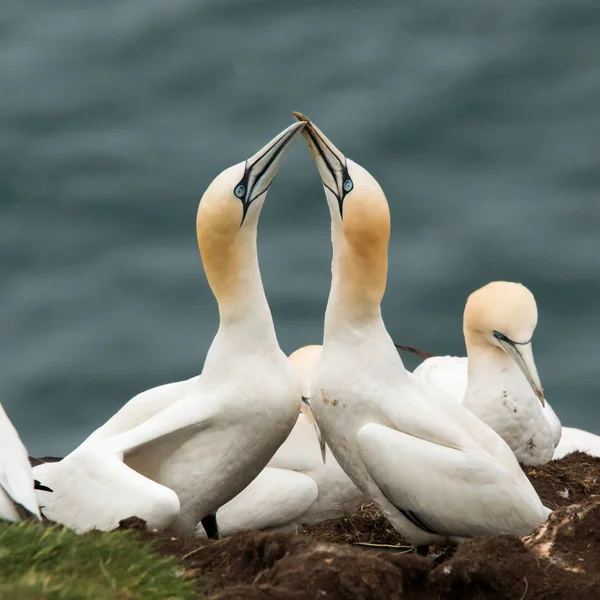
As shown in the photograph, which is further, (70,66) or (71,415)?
(70,66)

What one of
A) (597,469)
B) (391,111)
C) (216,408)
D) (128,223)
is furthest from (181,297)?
(216,408)

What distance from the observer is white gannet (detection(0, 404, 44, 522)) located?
7.35 m

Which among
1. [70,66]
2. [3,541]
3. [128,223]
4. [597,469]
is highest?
[70,66]

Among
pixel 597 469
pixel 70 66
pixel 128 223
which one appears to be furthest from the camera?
pixel 70 66

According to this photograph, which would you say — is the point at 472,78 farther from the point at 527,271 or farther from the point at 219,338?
the point at 219,338

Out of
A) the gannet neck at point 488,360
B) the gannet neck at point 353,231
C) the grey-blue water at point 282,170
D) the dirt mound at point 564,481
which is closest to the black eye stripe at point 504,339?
the gannet neck at point 488,360

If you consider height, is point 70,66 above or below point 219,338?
above

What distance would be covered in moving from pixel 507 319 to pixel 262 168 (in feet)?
7.44

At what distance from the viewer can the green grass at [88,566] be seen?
5949 mm

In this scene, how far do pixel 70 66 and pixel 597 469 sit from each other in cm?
1114

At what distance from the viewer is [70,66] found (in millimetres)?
19719

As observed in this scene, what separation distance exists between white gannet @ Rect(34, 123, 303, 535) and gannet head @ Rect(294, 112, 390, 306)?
31 cm

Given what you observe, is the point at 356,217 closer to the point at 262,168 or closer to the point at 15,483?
Result: the point at 262,168

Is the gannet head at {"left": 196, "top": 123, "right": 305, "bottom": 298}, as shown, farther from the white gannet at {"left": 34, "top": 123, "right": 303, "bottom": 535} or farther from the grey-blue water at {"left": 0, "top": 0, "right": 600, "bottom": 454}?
the grey-blue water at {"left": 0, "top": 0, "right": 600, "bottom": 454}
